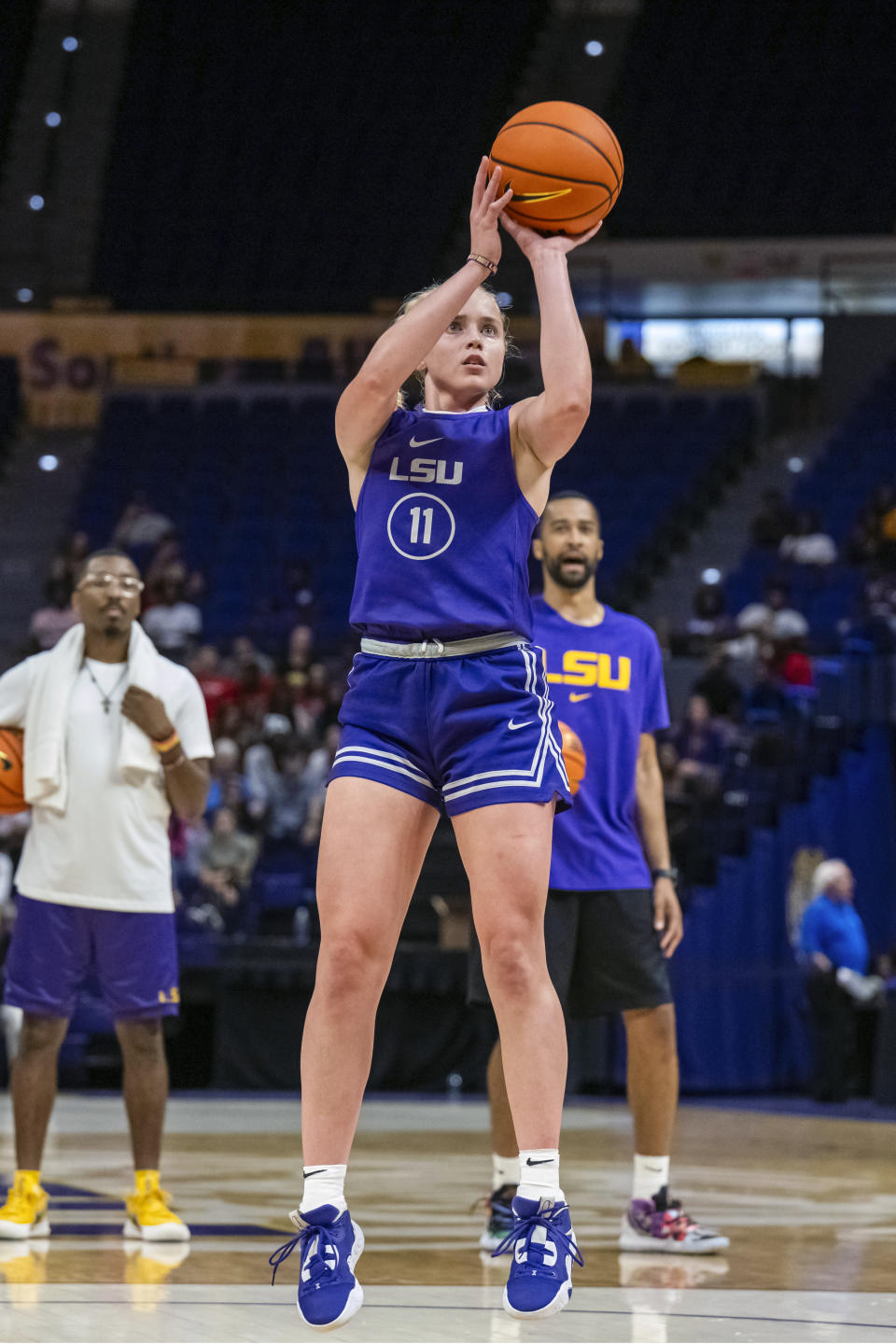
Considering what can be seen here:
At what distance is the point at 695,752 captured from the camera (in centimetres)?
1309

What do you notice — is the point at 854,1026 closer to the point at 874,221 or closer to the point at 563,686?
the point at 563,686

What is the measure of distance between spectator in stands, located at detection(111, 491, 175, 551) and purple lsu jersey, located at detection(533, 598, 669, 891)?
12.6 meters

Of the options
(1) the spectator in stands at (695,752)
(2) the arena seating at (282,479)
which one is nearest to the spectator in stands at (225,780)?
(1) the spectator in stands at (695,752)

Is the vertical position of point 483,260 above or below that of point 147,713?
above

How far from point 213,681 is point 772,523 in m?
5.57

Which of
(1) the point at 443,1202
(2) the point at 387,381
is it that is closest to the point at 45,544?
(1) the point at 443,1202

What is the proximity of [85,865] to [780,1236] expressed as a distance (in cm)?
224

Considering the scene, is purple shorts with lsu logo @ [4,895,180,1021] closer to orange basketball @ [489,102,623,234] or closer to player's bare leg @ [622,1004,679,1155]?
player's bare leg @ [622,1004,679,1155]

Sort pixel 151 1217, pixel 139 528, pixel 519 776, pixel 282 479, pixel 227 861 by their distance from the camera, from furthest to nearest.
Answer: pixel 282 479, pixel 139 528, pixel 227 861, pixel 151 1217, pixel 519 776

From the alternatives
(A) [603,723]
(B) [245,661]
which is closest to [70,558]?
(B) [245,661]

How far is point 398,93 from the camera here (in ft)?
74.7

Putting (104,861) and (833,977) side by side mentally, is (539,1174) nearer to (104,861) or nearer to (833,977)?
(104,861)

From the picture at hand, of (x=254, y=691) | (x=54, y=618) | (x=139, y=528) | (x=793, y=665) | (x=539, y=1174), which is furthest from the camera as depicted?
(x=139, y=528)

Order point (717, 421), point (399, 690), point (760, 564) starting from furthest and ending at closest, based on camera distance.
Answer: point (717, 421)
point (760, 564)
point (399, 690)
